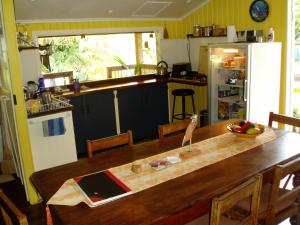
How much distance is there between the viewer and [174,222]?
159 centimetres

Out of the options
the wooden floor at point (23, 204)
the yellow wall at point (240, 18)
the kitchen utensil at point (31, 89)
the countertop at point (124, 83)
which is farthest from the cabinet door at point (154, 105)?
the wooden floor at point (23, 204)

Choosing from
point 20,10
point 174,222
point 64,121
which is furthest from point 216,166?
point 20,10

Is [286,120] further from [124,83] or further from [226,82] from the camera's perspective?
[124,83]

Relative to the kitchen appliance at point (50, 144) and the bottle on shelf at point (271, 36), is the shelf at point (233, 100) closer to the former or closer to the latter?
the bottle on shelf at point (271, 36)

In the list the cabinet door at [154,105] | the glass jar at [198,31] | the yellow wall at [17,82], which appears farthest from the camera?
the glass jar at [198,31]

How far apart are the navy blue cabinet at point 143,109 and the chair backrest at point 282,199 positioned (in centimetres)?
298

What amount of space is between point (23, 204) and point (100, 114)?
1768 millimetres

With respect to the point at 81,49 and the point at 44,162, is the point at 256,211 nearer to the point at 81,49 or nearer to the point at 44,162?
the point at 44,162

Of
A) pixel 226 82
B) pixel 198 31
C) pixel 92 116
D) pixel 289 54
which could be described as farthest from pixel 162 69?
pixel 289 54

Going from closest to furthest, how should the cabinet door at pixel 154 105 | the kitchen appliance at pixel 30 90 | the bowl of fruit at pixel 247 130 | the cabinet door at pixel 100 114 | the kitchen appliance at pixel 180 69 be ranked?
the bowl of fruit at pixel 247 130 → the kitchen appliance at pixel 30 90 → the cabinet door at pixel 100 114 → the cabinet door at pixel 154 105 → the kitchen appliance at pixel 180 69

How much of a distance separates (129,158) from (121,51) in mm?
3724

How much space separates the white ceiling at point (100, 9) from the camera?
401 cm

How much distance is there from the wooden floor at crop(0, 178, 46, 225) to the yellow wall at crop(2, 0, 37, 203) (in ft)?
0.33

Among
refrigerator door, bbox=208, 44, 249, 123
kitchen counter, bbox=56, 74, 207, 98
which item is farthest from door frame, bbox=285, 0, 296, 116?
kitchen counter, bbox=56, 74, 207, 98
